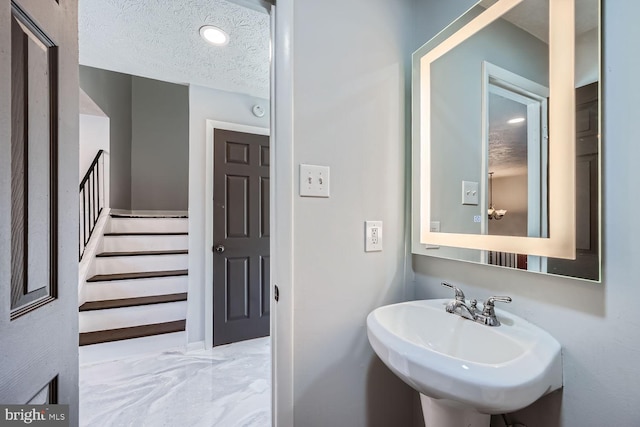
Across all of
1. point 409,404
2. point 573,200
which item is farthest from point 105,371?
point 573,200

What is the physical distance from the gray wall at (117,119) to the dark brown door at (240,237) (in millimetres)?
1554

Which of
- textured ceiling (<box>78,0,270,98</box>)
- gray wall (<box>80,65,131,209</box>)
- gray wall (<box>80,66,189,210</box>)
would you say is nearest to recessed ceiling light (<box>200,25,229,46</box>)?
textured ceiling (<box>78,0,270,98</box>)

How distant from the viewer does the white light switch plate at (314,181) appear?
99cm

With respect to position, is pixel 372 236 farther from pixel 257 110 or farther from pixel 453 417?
pixel 257 110

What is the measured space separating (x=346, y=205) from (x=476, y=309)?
580 millimetres

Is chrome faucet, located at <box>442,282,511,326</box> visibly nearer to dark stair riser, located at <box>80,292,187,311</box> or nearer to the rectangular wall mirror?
the rectangular wall mirror

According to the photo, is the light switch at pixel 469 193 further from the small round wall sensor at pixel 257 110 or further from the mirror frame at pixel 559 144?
the small round wall sensor at pixel 257 110

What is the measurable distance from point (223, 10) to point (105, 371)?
2638mm

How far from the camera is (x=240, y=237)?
2.56 m

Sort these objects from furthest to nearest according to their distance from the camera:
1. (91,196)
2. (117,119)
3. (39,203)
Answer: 1. (117,119)
2. (91,196)
3. (39,203)

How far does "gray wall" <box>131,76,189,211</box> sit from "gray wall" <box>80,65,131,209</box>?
0.13 m

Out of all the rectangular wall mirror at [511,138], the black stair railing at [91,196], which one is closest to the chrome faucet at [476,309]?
the rectangular wall mirror at [511,138]

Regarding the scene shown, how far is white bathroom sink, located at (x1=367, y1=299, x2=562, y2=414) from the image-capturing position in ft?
1.89

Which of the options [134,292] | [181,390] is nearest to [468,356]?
[181,390]
